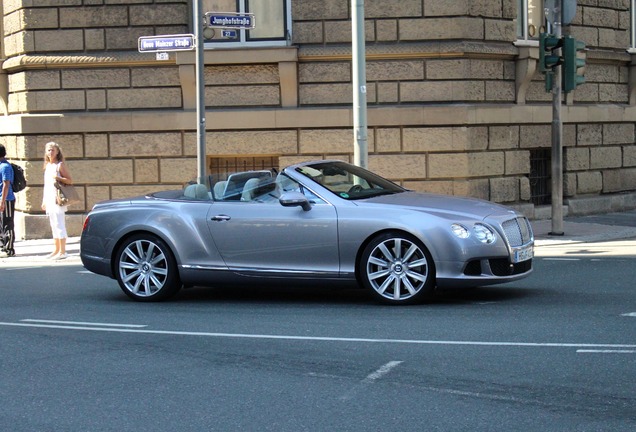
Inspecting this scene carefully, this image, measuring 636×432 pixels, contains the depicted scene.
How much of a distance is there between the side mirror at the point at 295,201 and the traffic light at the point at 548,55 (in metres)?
7.31

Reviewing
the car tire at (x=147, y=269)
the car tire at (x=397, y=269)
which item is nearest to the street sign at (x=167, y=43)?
the car tire at (x=147, y=269)

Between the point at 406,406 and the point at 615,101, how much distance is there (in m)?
17.0

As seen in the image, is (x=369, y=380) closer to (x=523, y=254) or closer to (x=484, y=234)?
(x=484, y=234)

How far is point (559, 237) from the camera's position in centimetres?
1756

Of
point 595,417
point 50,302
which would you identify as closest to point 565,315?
point 595,417

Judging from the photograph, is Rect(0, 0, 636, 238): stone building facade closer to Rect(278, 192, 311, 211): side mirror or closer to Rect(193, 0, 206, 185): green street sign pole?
Rect(193, 0, 206, 185): green street sign pole

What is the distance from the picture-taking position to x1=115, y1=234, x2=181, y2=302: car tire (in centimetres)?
1151

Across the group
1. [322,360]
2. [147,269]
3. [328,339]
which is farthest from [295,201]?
[322,360]

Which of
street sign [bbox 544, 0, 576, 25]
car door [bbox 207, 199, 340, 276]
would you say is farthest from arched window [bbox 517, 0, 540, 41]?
car door [bbox 207, 199, 340, 276]

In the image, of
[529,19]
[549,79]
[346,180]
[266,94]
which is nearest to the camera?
[346,180]

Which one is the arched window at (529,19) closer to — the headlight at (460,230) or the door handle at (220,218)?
the door handle at (220,218)

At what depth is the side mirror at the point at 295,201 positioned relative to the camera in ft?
35.9

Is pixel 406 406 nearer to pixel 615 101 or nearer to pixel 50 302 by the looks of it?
pixel 50 302

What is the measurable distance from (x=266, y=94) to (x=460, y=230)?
9.37m
